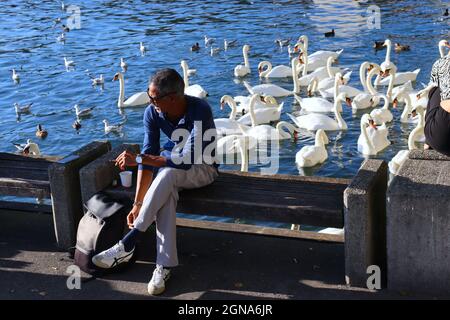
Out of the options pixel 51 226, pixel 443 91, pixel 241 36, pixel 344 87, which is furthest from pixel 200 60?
pixel 443 91

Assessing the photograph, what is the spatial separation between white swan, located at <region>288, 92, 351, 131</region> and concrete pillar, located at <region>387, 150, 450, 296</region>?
8.28 m

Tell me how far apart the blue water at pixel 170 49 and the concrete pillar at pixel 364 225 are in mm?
6183

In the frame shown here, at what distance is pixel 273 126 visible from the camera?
1451cm

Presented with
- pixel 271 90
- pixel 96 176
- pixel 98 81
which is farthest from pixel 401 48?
pixel 96 176

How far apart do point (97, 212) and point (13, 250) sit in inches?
38.9

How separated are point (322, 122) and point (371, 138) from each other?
56.2 inches

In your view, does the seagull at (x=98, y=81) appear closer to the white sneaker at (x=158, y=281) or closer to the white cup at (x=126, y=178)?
the white cup at (x=126, y=178)

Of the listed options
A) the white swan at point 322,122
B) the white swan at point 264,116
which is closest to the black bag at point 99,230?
the white swan at point 322,122

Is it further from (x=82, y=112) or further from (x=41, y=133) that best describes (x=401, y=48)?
(x=41, y=133)

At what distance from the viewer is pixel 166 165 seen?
226 inches

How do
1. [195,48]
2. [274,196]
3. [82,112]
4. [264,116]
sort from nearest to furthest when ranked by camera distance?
1. [274,196]
2. [264,116]
3. [82,112]
4. [195,48]

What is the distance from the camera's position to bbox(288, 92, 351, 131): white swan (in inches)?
537

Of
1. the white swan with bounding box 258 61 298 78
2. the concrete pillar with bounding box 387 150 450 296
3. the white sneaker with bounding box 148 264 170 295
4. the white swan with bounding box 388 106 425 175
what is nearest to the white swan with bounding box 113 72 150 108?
the white swan with bounding box 258 61 298 78

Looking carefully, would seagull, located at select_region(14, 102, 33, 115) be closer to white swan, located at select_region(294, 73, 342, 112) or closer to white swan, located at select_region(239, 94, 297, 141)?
white swan, located at select_region(239, 94, 297, 141)
